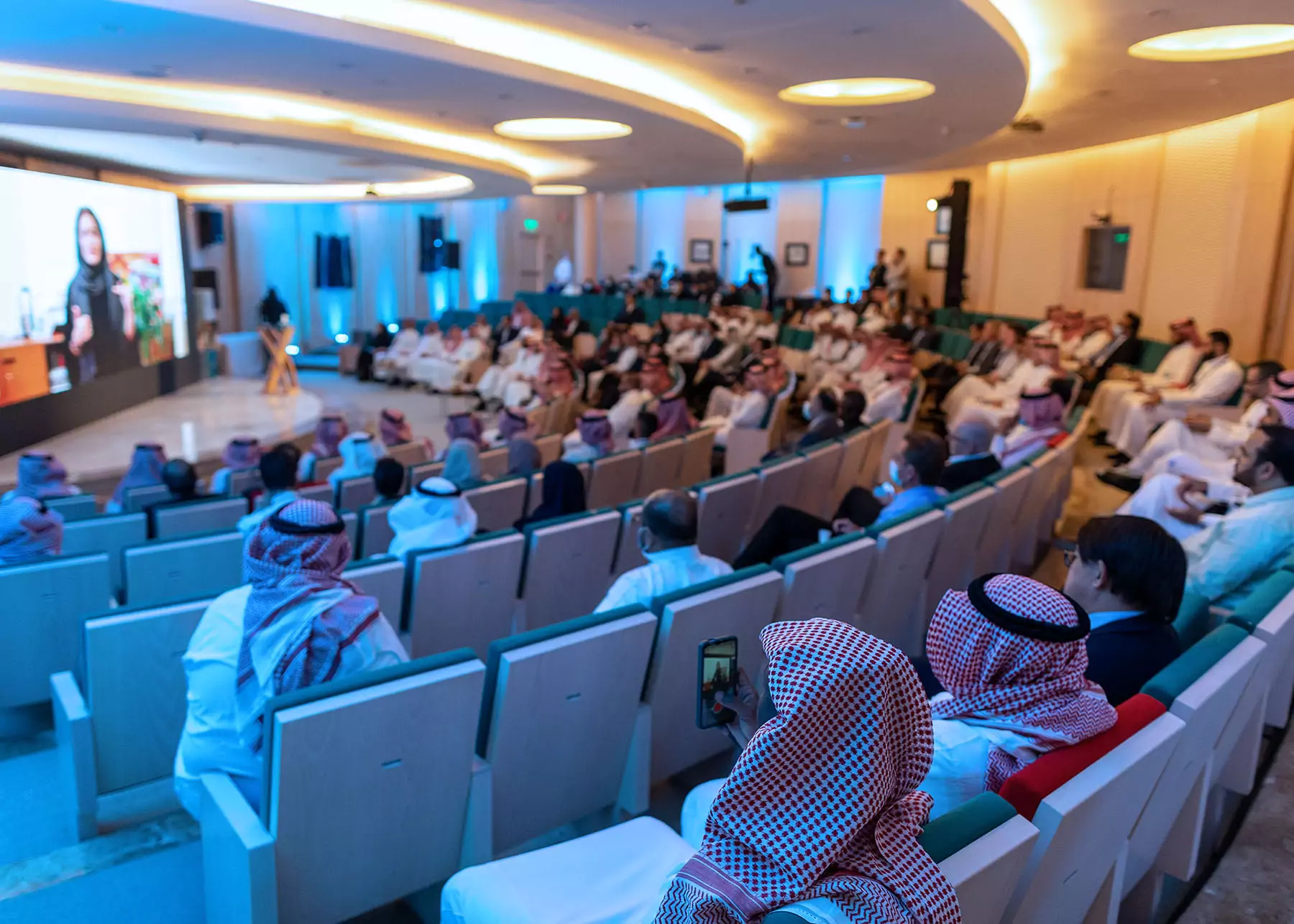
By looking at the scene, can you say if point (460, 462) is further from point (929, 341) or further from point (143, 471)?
point (929, 341)

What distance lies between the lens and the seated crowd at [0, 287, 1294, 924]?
3.80ft

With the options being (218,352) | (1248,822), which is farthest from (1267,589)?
(218,352)

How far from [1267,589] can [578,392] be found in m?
9.07

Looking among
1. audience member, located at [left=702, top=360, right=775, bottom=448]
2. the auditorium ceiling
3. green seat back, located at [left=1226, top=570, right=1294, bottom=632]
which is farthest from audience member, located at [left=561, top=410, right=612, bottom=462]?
green seat back, located at [left=1226, top=570, right=1294, bottom=632]

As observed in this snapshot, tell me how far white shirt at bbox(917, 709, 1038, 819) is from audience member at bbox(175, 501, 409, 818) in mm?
1337

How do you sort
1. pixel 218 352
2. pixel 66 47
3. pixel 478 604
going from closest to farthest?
pixel 478 604 < pixel 66 47 < pixel 218 352

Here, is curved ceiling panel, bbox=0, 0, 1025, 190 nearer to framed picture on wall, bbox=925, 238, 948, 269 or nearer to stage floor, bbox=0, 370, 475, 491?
stage floor, bbox=0, 370, 475, 491

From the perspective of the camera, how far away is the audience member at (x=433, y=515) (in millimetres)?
3713

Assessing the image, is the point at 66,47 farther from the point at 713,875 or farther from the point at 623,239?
the point at 623,239

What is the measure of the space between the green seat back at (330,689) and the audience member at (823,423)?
4037 millimetres

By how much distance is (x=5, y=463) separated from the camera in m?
8.75

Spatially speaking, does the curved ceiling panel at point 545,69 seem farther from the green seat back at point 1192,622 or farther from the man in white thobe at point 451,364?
the man in white thobe at point 451,364

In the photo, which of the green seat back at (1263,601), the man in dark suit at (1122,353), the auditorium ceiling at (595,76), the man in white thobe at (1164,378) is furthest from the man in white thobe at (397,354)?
the green seat back at (1263,601)

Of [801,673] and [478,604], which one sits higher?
[801,673]
